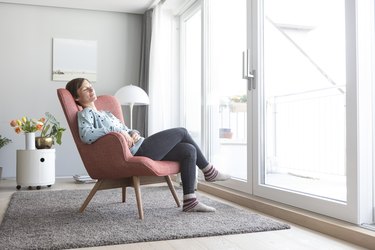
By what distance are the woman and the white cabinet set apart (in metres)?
1.48

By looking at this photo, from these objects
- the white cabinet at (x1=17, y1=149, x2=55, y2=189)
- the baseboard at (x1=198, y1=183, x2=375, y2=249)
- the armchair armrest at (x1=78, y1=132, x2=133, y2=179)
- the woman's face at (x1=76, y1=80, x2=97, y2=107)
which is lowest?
the baseboard at (x1=198, y1=183, x2=375, y2=249)

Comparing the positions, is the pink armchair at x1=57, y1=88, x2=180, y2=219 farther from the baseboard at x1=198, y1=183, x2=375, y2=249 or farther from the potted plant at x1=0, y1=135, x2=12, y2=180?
the potted plant at x1=0, y1=135, x2=12, y2=180

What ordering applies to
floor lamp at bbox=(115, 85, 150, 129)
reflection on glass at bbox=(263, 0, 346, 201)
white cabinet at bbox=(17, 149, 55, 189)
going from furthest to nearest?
1. floor lamp at bbox=(115, 85, 150, 129)
2. white cabinet at bbox=(17, 149, 55, 189)
3. reflection on glass at bbox=(263, 0, 346, 201)

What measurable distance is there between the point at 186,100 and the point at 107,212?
100 inches

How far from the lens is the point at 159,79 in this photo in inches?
187

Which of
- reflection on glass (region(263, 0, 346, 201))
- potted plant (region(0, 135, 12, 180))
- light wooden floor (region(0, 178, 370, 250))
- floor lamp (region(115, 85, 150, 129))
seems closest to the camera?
light wooden floor (region(0, 178, 370, 250))

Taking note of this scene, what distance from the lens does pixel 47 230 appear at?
2.08m

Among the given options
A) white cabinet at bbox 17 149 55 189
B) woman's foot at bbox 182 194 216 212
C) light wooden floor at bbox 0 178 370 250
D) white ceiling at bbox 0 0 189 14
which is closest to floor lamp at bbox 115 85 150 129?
white cabinet at bbox 17 149 55 189

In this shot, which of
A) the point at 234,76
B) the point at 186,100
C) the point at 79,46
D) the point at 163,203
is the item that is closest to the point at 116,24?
the point at 79,46

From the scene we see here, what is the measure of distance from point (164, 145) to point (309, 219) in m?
1.01

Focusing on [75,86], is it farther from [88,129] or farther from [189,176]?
[189,176]

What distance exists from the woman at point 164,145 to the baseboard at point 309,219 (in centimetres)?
34

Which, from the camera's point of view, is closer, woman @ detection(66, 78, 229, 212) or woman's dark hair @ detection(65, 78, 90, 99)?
woman @ detection(66, 78, 229, 212)

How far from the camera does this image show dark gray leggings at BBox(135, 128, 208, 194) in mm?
2566
